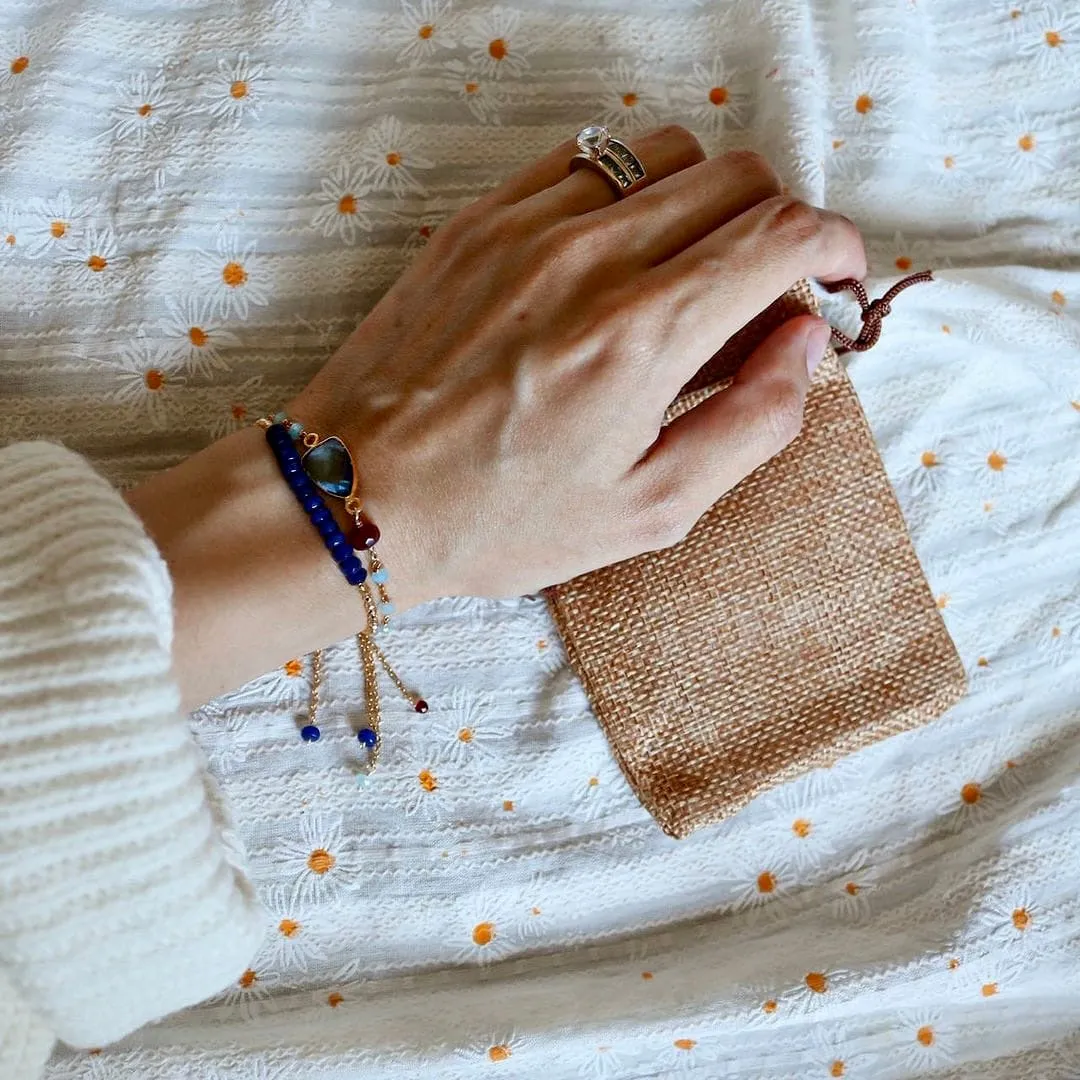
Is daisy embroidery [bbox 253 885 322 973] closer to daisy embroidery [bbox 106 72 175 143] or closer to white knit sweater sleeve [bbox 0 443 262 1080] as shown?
white knit sweater sleeve [bbox 0 443 262 1080]

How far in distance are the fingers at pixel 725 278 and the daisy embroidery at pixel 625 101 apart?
0.67 ft

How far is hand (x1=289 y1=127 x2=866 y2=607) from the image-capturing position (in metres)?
0.62

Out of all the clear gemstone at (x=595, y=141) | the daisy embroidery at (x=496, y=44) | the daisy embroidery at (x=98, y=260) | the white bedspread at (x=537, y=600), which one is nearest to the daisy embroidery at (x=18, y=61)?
the white bedspread at (x=537, y=600)

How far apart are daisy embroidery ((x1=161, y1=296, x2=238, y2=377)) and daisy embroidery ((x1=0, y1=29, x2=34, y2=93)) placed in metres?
0.22

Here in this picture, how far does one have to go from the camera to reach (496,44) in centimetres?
78

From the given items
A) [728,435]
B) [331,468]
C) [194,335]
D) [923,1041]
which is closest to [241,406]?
[194,335]

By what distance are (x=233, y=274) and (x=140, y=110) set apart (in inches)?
6.2

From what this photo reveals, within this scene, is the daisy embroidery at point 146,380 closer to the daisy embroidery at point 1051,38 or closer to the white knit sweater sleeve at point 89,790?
the white knit sweater sleeve at point 89,790

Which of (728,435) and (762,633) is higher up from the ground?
(728,435)

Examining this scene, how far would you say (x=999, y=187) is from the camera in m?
0.83

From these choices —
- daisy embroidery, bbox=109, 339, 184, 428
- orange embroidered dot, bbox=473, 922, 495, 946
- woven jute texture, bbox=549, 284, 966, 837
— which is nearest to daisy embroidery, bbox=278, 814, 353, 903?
orange embroidered dot, bbox=473, 922, 495, 946

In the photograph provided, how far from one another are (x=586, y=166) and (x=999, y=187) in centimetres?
41

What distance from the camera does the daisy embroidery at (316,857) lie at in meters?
0.71

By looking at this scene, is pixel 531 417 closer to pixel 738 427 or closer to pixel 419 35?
pixel 738 427
